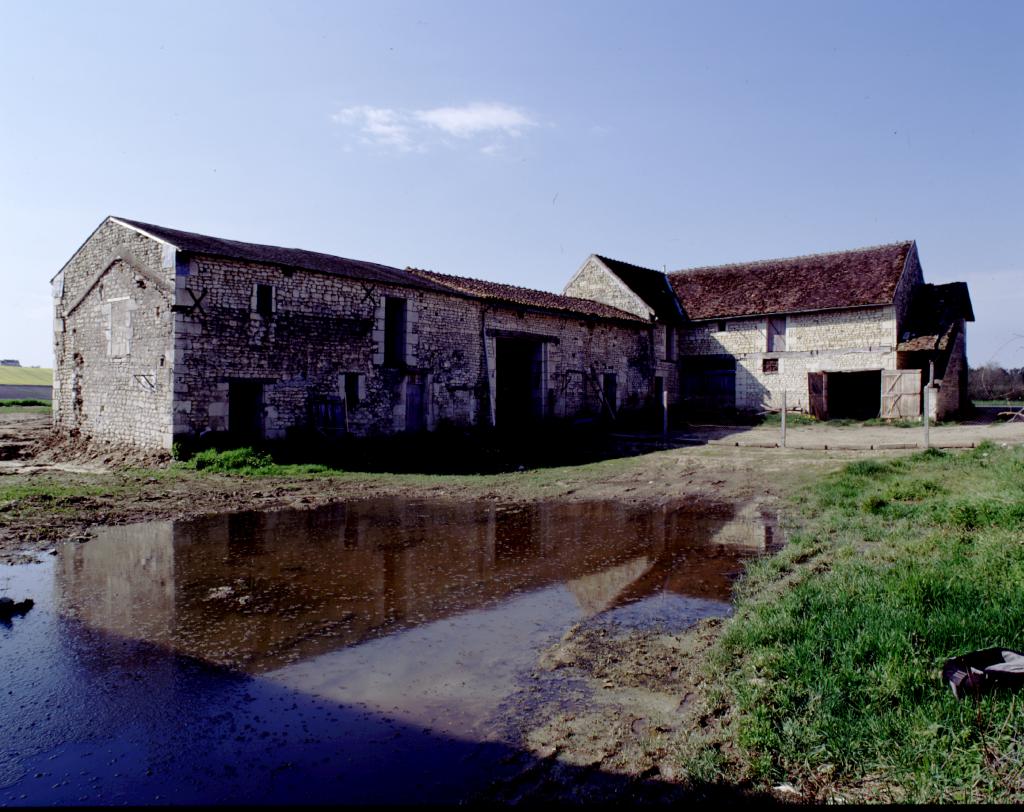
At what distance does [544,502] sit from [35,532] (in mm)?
7435

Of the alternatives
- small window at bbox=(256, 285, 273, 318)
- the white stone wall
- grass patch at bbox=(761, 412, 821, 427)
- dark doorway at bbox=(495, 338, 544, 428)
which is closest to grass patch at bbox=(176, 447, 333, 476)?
small window at bbox=(256, 285, 273, 318)

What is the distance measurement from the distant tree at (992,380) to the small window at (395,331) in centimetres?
3160

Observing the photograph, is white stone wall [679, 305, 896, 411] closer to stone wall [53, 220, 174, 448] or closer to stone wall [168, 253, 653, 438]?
stone wall [168, 253, 653, 438]

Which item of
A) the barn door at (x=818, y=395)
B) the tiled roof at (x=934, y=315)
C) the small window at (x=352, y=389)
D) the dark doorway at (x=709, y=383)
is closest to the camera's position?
the small window at (x=352, y=389)

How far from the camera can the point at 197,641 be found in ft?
16.8

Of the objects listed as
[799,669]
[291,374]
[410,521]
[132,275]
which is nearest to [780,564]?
[799,669]

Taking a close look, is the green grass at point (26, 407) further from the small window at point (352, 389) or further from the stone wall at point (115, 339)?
the small window at point (352, 389)

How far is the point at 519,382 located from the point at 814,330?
12.4 metres

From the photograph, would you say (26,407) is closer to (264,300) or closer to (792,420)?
(264,300)

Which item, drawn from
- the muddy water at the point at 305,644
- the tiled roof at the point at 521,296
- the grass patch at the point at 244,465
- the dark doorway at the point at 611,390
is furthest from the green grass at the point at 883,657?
the dark doorway at the point at 611,390

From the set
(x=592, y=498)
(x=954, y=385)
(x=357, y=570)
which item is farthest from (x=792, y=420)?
(x=357, y=570)

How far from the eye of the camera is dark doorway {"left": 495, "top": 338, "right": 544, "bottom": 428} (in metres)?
23.1

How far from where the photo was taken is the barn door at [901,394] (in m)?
23.8

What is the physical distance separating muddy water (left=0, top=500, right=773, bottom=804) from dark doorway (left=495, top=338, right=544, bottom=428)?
1374cm
